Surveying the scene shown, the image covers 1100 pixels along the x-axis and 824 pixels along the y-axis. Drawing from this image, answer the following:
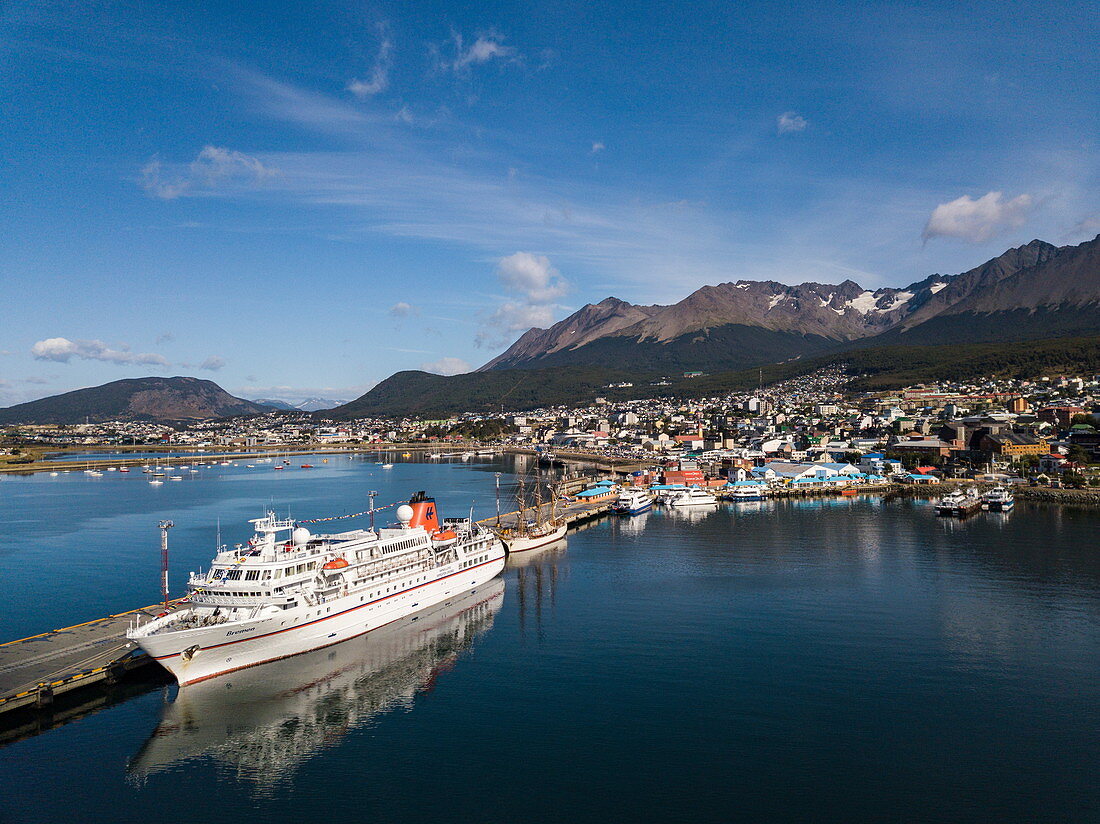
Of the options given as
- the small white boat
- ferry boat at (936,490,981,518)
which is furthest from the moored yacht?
the small white boat

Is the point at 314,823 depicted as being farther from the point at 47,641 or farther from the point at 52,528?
the point at 52,528

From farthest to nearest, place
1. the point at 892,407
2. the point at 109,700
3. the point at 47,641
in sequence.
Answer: the point at 892,407, the point at 47,641, the point at 109,700

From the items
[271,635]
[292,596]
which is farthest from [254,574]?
[271,635]

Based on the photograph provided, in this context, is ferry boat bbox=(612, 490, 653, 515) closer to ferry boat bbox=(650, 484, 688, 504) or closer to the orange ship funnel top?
ferry boat bbox=(650, 484, 688, 504)

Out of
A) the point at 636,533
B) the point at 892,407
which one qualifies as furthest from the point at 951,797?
the point at 892,407

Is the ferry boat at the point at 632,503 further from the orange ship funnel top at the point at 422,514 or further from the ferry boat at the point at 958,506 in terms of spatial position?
the orange ship funnel top at the point at 422,514

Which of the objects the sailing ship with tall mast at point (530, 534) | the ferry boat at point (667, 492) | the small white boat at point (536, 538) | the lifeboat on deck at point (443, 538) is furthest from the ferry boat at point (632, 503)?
the lifeboat on deck at point (443, 538)
